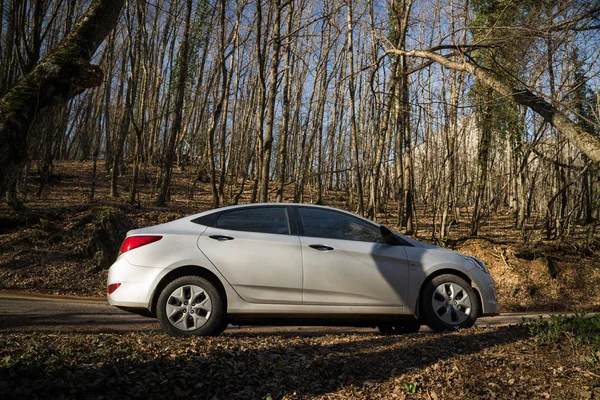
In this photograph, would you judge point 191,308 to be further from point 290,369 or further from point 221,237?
point 290,369

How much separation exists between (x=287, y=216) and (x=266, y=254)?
0.62m

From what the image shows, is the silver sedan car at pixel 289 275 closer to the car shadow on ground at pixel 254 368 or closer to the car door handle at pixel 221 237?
the car door handle at pixel 221 237

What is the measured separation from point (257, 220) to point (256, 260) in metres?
0.56

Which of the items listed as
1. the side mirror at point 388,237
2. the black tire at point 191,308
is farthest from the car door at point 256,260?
the side mirror at point 388,237

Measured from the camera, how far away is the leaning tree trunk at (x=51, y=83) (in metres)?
3.94

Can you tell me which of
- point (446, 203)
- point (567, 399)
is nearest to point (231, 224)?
point (567, 399)

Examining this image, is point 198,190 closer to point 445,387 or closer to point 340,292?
point 340,292

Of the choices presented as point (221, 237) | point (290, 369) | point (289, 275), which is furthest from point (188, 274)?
point (290, 369)

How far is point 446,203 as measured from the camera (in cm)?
1548

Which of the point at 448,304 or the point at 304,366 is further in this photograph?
the point at 448,304

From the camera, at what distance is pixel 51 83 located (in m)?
4.38

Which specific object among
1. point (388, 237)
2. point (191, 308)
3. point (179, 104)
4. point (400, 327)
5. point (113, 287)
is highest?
point (179, 104)

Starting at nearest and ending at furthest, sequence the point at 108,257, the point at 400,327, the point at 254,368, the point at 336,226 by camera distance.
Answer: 1. the point at 254,368
2. the point at 336,226
3. the point at 400,327
4. the point at 108,257

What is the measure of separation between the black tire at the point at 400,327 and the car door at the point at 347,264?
39cm
